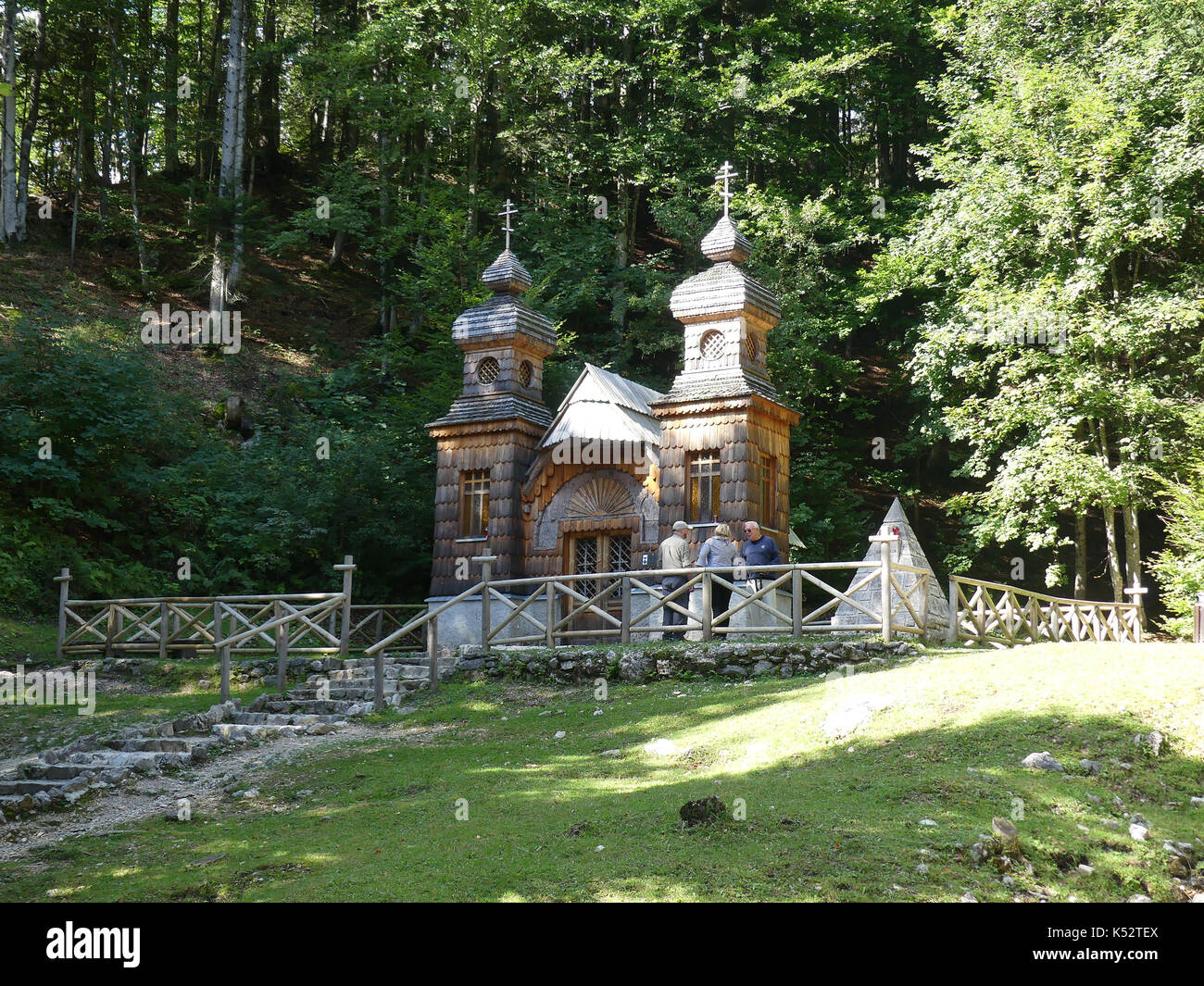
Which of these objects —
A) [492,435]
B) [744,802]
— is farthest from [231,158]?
[744,802]

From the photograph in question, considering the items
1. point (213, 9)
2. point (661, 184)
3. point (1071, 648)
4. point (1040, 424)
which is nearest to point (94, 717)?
point (1071, 648)

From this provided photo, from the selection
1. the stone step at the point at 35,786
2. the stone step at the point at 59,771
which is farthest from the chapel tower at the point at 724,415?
the stone step at the point at 35,786

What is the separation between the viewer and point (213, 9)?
3953 cm

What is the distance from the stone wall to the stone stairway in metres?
1.07

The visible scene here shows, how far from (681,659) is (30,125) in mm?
27122

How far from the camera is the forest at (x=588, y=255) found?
2206 cm

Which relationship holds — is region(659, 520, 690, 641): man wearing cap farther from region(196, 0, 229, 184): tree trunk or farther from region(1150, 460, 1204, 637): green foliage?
region(196, 0, 229, 184): tree trunk

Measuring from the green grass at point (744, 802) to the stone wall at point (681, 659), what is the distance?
1.26m

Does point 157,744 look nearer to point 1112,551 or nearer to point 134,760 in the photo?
point 134,760

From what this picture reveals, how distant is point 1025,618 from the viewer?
54.3 feet

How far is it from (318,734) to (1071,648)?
896cm

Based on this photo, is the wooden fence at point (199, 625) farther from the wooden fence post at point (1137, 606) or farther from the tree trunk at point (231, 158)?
the wooden fence post at point (1137, 606)

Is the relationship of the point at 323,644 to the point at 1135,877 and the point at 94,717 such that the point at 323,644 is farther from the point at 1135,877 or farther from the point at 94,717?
the point at 1135,877
